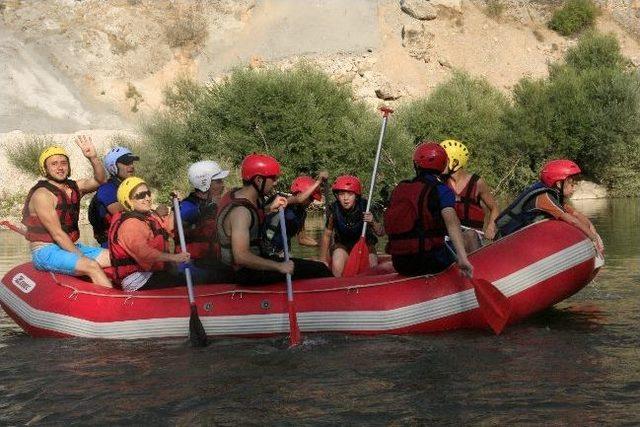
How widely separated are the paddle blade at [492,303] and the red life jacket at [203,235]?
7.36ft

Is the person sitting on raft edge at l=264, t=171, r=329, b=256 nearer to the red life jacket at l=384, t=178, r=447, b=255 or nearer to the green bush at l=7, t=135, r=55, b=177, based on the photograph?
the red life jacket at l=384, t=178, r=447, b=255

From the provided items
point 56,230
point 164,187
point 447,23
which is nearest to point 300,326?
point 56,230

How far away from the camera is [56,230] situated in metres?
7.72

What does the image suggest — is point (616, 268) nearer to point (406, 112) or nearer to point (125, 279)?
point (125, 279)

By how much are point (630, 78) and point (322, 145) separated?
1136 centimetres

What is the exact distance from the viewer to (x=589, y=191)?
2986cm

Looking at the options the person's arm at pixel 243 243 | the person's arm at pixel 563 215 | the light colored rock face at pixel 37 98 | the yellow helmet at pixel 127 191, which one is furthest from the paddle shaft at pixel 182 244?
the light colored rock face at pixel 37 98

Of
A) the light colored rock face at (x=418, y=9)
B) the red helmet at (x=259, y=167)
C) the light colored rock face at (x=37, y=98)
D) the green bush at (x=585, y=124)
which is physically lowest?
the green bush at (x=585, y=124)

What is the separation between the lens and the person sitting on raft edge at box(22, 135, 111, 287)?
7727mm

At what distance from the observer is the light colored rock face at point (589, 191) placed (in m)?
29.4

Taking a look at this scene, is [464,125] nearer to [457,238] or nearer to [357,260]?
[357,260]

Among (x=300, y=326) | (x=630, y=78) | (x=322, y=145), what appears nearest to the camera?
(x=300, y=326)

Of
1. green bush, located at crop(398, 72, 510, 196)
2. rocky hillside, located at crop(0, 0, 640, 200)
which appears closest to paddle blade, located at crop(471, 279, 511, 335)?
green bush, located at crop(398, 72, 510, 196)

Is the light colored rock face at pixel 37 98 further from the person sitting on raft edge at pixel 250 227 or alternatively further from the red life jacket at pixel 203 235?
the person sitting on raft edge at pixel 250 227
